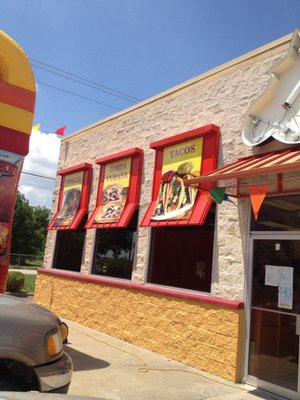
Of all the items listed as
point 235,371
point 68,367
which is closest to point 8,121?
point 68,367

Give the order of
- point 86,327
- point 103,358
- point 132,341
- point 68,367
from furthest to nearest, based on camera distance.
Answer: point 86,327 → point 132,341 → point 103,358 → point 68,367

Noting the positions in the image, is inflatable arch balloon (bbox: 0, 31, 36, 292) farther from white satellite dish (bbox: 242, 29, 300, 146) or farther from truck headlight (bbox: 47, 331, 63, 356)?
white satellite dish (bbox: 242, 29, 300, 146)

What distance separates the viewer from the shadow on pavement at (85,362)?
6.66m

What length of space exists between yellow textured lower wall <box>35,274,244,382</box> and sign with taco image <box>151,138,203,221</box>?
171 cm

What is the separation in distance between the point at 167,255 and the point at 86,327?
9.75ft

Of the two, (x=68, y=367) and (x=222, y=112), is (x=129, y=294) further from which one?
(x=68, y=367)

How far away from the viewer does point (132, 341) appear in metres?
8.71

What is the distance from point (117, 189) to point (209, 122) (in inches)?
123

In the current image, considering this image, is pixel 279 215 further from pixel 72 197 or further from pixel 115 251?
pixel 72 197

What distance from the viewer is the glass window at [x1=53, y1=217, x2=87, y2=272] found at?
11.4 m

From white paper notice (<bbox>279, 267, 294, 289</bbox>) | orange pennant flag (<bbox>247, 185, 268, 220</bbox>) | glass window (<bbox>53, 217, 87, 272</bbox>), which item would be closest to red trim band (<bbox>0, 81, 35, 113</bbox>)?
glass window (<bbox>53, 217, 87, 272</bbox>)

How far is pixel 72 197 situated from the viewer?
1202 centimetres

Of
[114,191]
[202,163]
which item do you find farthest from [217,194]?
[114,191]

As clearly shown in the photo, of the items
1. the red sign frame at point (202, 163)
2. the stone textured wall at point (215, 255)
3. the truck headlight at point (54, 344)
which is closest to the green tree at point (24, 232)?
the stone textured wall at point (215, 255)
